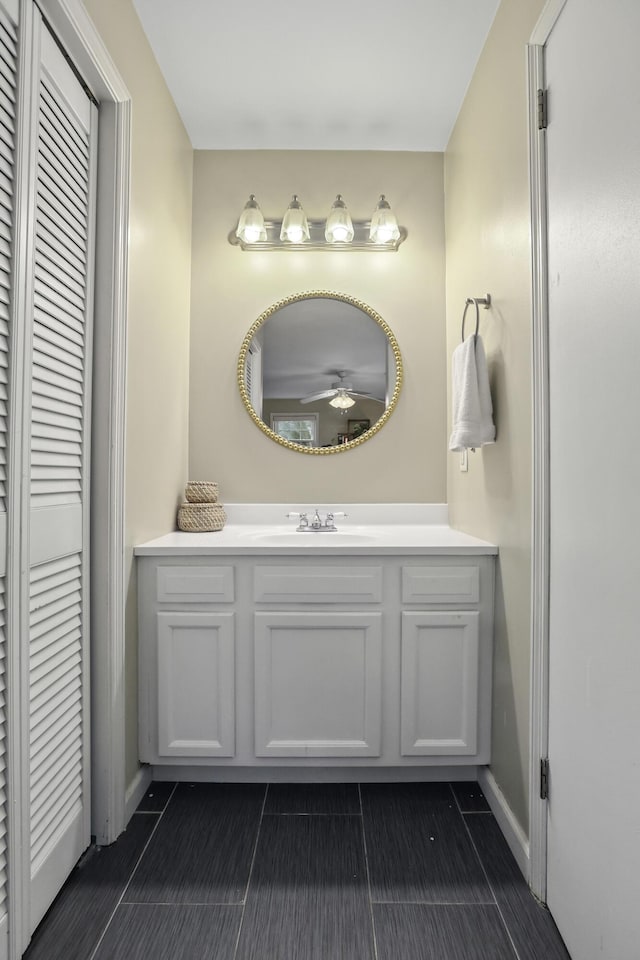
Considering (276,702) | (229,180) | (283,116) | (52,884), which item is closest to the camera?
(52,884)

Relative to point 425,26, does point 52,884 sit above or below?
below

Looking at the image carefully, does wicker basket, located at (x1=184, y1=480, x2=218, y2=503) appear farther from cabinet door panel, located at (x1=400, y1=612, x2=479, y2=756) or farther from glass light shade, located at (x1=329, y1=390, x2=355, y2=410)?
cabinet door panel, located at (x1=400, y1=612, x2=479, y2=756)

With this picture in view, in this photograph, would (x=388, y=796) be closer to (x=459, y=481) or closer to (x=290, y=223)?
(x=459, y=481)

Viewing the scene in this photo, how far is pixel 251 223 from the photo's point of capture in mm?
2342

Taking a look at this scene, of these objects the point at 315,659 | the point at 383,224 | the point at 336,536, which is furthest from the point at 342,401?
the point at 315,659

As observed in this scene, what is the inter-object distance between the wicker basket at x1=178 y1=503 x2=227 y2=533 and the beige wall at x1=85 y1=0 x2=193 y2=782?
51 mm

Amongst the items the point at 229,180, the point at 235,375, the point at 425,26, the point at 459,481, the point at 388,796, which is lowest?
the point at 388,796

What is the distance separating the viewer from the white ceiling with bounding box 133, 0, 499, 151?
1778 mm

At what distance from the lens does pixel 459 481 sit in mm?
2279

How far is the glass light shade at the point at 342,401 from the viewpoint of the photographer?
247cm

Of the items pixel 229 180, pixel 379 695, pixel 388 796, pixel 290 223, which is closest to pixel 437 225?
pixel 290 223

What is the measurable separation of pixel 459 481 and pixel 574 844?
51.3 inches

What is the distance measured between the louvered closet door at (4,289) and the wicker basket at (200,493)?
114 centimetres

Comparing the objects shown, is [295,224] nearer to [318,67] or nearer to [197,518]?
[318,67]
